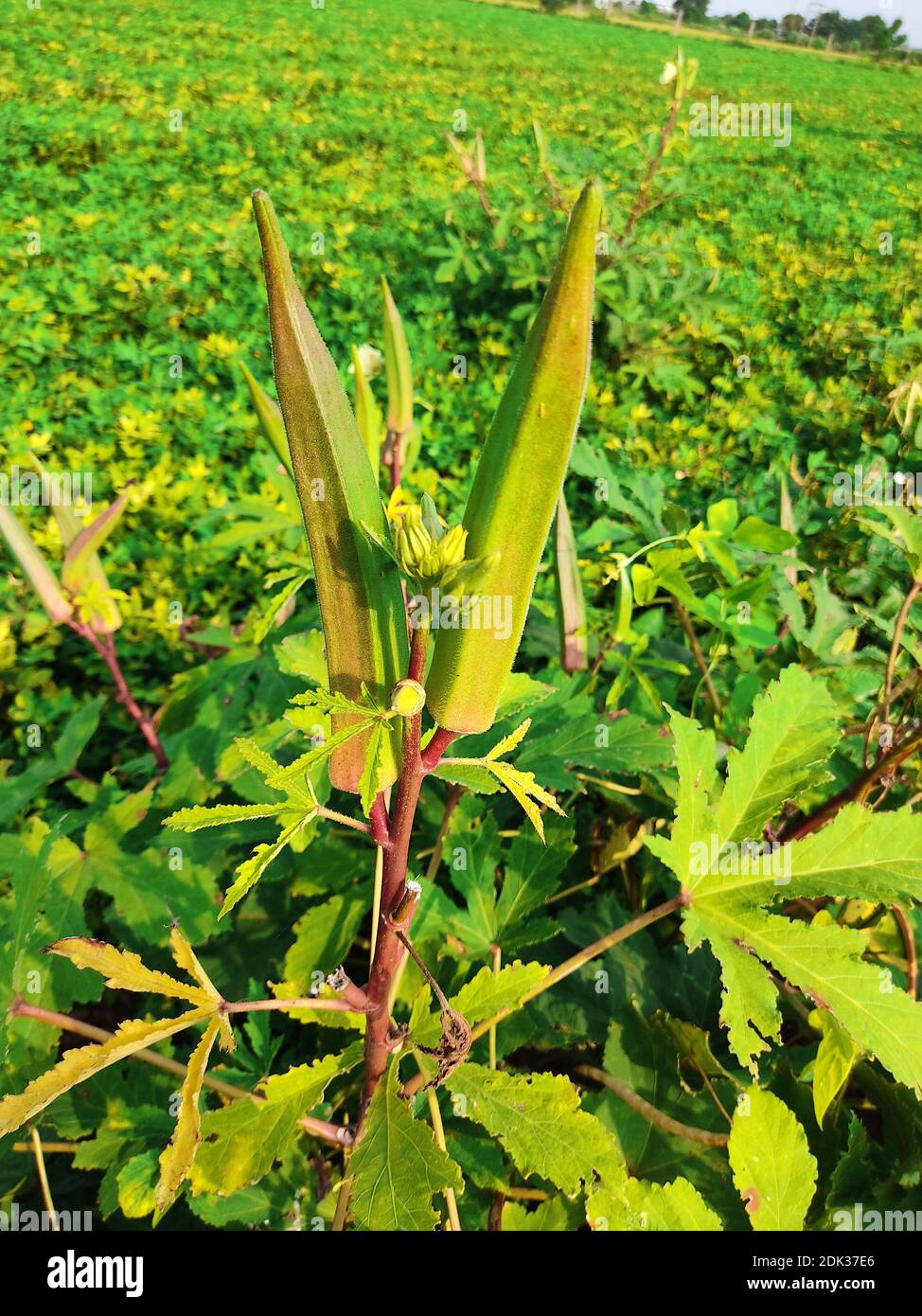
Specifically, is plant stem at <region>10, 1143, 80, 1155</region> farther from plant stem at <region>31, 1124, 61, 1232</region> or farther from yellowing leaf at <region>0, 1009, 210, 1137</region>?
yellowing leaf at <region>0, 1009, 210, 1137</region>

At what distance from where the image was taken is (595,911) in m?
1.53

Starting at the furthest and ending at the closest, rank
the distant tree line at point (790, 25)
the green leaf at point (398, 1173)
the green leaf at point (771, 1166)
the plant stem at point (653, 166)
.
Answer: the distant tree line at point (790, 25) < the plant stem at point (653, 166) < the green leaf at point (771, 1166) < the green leaf at point (398, 1173)

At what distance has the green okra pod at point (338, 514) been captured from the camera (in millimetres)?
740

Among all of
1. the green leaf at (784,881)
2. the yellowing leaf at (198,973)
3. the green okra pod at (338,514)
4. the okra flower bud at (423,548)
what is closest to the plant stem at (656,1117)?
the green leaf at (784,881)

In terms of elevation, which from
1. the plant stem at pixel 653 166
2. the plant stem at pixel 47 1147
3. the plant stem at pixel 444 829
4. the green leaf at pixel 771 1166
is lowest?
the plant stem at pixel 47 1147

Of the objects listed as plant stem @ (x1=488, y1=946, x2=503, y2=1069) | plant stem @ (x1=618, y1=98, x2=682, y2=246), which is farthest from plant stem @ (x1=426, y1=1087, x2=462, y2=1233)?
plant stem @ (x1=618, y1=98, x2=682, y2=246)

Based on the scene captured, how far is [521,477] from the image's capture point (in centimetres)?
71

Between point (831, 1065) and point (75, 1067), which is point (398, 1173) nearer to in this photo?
point (75, 1067)

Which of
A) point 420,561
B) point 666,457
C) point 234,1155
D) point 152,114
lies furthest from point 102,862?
point 152,114

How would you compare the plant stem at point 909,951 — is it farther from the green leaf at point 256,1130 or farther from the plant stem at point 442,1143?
the green leaf at point 256,1130

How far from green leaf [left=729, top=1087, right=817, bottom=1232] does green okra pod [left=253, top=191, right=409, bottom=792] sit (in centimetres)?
68

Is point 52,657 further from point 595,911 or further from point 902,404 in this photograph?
point 902,404

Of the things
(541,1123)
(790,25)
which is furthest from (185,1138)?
(790,25)

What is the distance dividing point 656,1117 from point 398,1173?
48 centimetres
